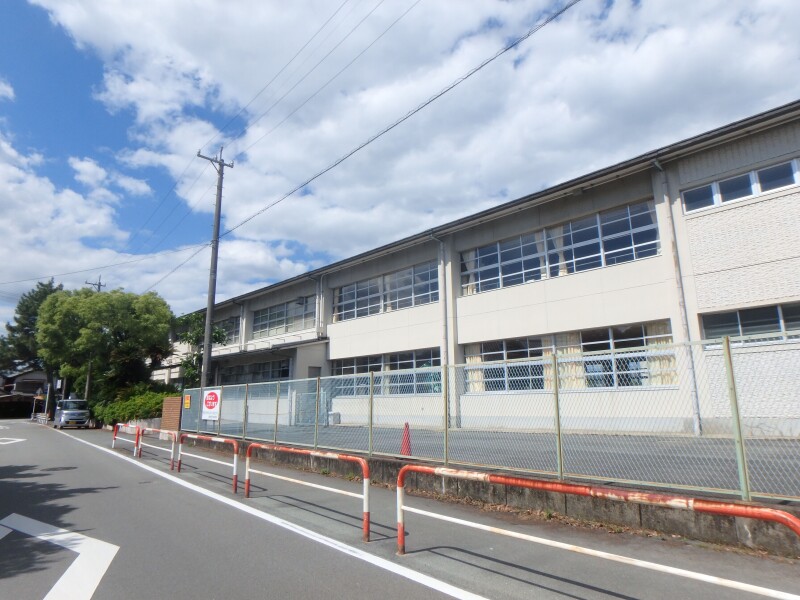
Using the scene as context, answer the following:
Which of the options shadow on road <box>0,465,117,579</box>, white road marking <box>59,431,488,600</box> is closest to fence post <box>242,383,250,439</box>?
shadow on road <box>0,465,117,579</box>

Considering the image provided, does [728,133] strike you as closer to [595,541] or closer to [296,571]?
[595,541]

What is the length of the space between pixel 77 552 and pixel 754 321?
49.3ft

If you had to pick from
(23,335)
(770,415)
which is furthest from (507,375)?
(23,335)

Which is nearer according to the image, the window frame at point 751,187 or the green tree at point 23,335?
the window frame at point 751,187

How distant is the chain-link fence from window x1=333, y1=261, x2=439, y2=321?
36.5ft

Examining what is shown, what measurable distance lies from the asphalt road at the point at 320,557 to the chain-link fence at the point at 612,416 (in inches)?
40.8

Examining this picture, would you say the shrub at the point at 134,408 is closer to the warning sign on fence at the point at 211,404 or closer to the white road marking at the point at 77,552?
the warning sign on fence at the point at 211,404

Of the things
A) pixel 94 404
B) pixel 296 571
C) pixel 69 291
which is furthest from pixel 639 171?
pixel 69 291

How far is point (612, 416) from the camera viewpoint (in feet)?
22.8

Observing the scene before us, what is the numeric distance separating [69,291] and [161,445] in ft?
92.3

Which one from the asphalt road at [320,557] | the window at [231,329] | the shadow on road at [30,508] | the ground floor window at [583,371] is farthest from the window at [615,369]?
the window at [231,329]

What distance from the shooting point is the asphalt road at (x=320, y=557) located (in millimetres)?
4293

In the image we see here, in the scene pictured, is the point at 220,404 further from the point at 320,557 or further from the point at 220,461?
the point at 320,557

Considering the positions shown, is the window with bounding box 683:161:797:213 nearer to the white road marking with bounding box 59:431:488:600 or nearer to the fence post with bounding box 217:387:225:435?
the white road marking with bounding box 59:431:488:600
